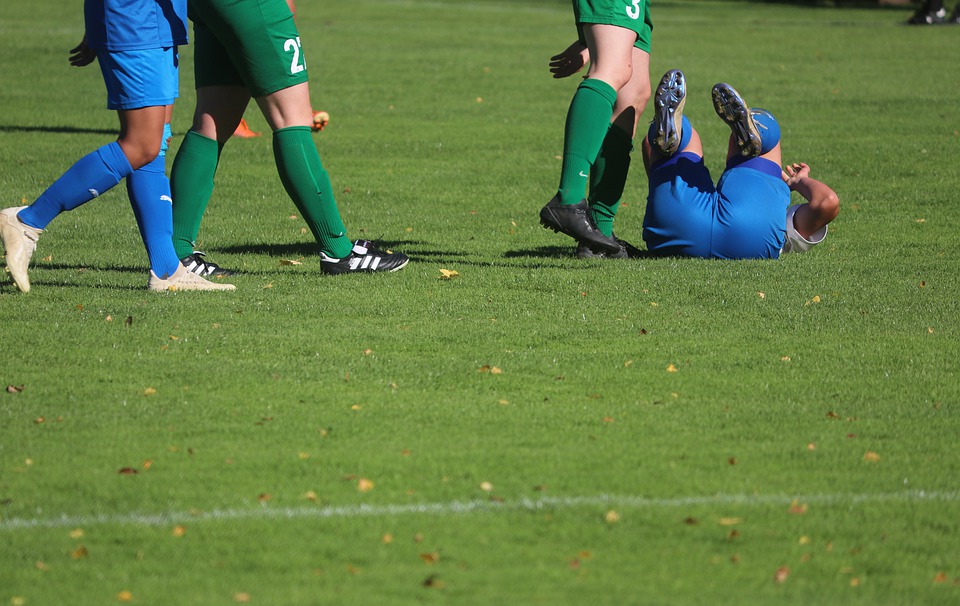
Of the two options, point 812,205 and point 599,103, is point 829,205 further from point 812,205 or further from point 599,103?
point 599,103

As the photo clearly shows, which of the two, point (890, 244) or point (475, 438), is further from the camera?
point (890, 244)

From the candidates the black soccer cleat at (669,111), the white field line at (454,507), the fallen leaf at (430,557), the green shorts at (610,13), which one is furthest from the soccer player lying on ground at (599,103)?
the fallen leaf at (430,557)

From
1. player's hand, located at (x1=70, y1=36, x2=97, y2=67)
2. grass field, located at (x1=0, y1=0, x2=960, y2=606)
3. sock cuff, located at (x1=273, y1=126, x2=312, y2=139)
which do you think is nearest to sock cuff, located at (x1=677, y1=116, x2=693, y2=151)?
grass field, located at (x1=0, y1=0, x2=960, y2=606)

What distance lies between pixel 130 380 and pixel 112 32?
6.23 feet

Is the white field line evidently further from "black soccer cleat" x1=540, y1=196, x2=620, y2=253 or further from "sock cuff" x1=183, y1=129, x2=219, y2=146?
"sock cuff" x1=183, y1=129, x2=219, y2=146

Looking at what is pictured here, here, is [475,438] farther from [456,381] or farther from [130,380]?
[130,380]

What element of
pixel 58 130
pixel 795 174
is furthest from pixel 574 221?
pixel 58 130

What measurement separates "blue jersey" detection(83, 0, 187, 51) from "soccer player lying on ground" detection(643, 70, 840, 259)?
262 cm

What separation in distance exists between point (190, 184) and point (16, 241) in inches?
43.5

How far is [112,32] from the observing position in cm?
636

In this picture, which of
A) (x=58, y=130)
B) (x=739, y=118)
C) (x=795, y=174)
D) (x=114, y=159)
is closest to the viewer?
(x=114, y=159)

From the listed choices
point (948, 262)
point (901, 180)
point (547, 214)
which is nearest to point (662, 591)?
point (547, 214)

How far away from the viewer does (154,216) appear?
22.2 feet

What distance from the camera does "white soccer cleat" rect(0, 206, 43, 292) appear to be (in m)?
6.40
